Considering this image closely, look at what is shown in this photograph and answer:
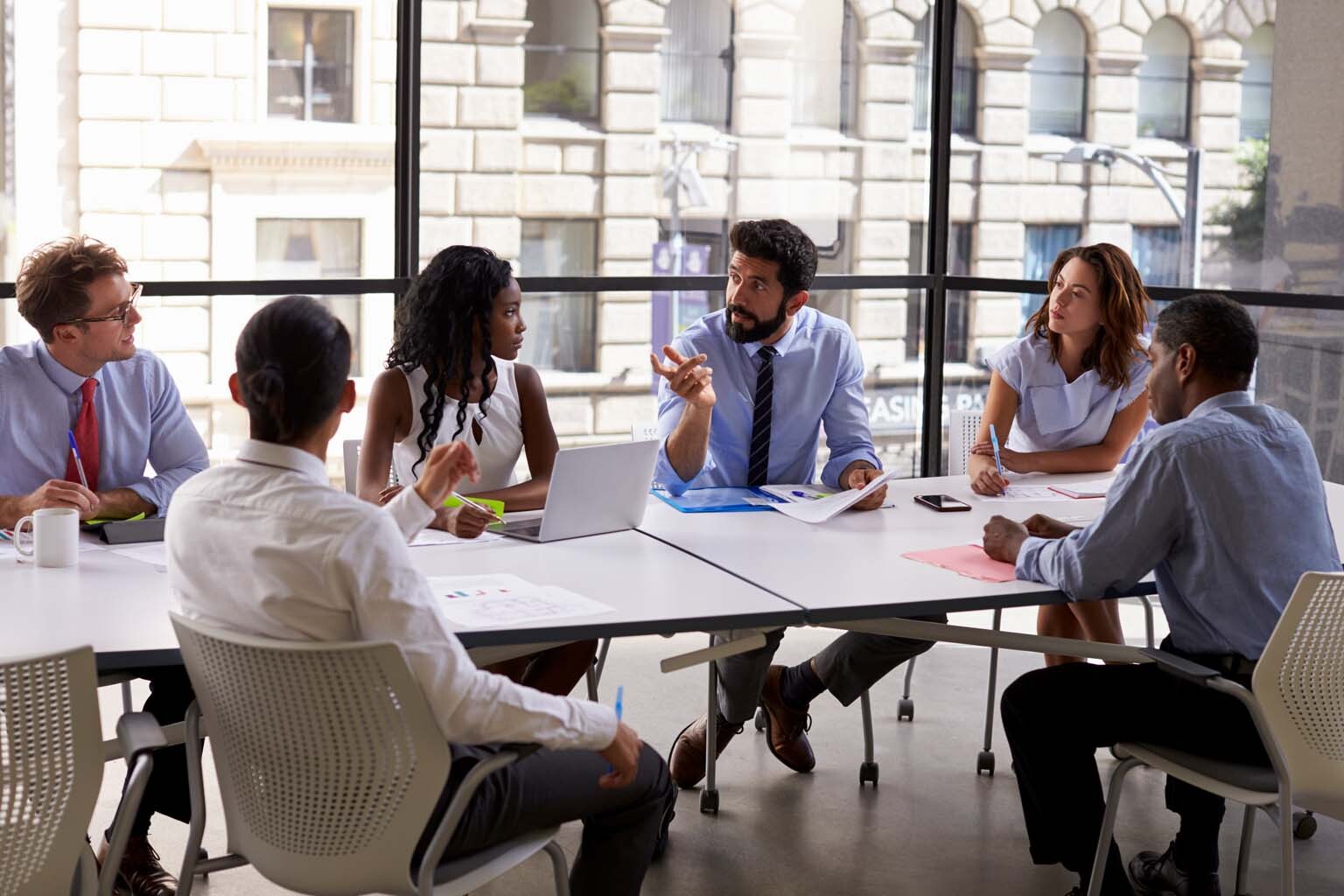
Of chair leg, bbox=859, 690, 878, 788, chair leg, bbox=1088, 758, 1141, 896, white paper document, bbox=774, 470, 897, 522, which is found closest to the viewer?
chair leg, bbox=1088, 758, 1141, 896

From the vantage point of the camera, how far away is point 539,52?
6.96 meters

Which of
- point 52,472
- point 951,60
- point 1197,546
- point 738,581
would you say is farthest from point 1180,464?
point 951,60

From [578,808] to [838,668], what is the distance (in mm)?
1438

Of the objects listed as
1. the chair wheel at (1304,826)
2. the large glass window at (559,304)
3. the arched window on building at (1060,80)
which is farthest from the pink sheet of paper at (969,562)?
the arched window on building at (1060,80)

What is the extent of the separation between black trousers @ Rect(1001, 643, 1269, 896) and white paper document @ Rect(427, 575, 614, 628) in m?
0.89

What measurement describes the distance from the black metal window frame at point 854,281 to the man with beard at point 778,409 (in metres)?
1.62

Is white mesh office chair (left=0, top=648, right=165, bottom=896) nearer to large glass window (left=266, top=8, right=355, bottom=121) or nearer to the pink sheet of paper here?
the pink sheet of paper

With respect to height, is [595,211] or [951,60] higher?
[951,60]

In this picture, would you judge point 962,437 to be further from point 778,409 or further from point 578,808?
point 578,808

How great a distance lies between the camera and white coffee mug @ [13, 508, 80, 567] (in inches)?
111

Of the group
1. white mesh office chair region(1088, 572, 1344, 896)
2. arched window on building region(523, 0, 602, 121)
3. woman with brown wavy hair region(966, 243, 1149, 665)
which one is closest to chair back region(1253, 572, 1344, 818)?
white mesh office chair region(1088, 572, 1344, 896)

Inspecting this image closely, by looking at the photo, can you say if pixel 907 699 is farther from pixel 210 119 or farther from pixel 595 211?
pixel 210 119

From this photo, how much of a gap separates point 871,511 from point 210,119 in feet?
13.0

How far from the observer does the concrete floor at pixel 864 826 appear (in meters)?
3.31
